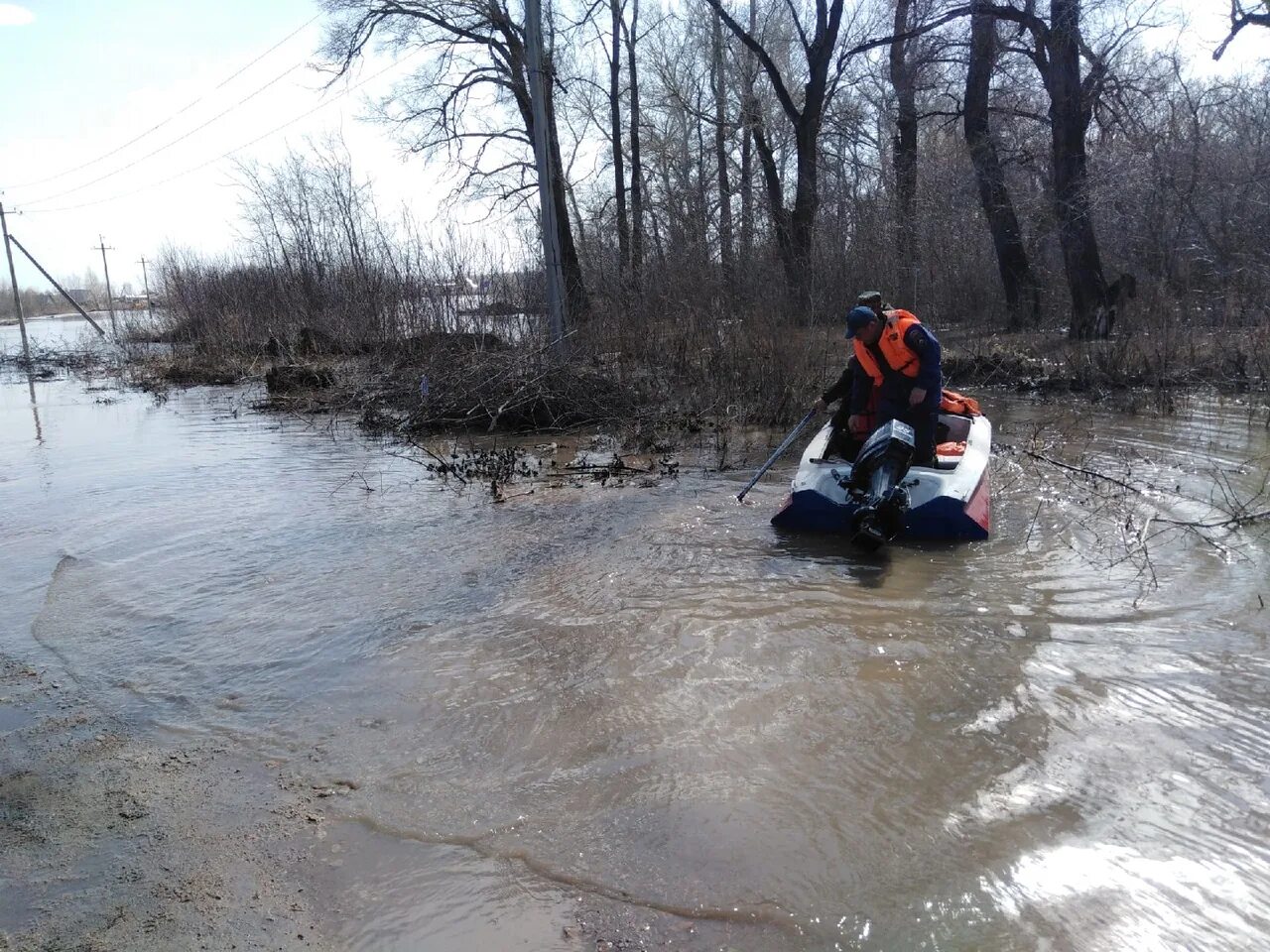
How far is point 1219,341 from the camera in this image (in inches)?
462

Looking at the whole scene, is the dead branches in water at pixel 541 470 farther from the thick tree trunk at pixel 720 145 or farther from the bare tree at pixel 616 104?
the bare tree at pixel 616 104

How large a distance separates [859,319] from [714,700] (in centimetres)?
342

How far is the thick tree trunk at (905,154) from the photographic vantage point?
16078mm

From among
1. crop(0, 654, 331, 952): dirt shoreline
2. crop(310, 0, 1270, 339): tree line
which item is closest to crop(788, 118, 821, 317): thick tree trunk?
crop(310, 0, 1270, 339): tree line

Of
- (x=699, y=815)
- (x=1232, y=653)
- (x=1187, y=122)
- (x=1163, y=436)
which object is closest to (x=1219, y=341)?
(x=1163, y=436)

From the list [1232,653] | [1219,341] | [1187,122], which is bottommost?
[1232,653]

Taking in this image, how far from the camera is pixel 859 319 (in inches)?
254

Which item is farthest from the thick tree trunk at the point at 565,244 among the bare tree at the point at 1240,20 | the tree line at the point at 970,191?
the bare tree at the point at 1240,20

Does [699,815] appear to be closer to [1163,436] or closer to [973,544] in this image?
[973,544]

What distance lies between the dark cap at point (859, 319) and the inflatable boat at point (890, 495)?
2.63 feet

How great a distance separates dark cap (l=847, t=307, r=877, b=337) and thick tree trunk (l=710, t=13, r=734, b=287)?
8616 millimetres

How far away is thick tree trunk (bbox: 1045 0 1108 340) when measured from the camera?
1420 cm

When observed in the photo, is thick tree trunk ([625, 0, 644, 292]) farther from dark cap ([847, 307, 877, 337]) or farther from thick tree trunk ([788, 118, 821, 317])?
dark cap ([847, 307, 877, 337])

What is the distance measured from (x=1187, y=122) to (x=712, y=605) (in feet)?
54.5
